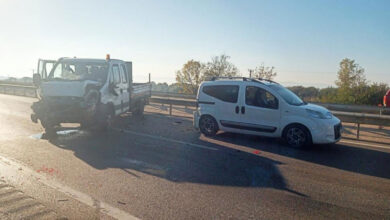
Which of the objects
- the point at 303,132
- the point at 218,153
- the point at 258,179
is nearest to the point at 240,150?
the point at 218,153

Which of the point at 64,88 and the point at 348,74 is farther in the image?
the point at 348,74

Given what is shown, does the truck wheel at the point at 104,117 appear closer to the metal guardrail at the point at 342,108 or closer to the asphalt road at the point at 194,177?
the asphalt road at the point at 194,177

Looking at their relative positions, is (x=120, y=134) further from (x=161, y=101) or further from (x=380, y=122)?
(x=380, y=122)

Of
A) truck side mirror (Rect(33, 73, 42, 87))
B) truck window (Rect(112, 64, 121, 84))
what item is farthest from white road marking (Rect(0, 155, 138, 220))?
truck window (Rect(112, 64, 121, 84))

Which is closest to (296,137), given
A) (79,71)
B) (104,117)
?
(104,117)

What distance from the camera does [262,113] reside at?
8930 millimetres

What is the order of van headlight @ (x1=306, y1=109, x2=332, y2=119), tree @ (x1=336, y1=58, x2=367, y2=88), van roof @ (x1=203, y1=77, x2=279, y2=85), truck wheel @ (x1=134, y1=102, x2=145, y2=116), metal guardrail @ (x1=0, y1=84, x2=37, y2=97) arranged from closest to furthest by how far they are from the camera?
van headlight @ (x1=306, y1=109, x2=332, y2=119) → van roof @ (x1=203, y1=77, x2=279, y2=85) → truck wheel @ (x1=134, y1=102, x2=145, y2=116) → metal guardrail @ (x1=0, y1=84, x2=37, y2=97) → tree @ (x1=336, y1=58, x2=367, y2=88)

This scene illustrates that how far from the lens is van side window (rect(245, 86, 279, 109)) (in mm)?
8797

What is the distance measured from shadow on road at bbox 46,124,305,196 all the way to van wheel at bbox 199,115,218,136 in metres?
1.43

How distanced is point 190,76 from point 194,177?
48129 millimetres

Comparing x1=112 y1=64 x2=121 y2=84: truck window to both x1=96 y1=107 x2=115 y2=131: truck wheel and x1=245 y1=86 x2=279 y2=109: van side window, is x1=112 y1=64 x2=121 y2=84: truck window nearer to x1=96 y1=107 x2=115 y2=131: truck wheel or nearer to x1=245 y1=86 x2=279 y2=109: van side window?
x1=96 y1=107 x2=115 y2=131: truck wheel

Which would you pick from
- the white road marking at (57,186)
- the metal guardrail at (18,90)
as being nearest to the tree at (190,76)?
the metal guardrail at (18,90)

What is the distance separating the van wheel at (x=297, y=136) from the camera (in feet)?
27.0

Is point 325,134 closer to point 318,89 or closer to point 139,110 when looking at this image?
point 139,110
